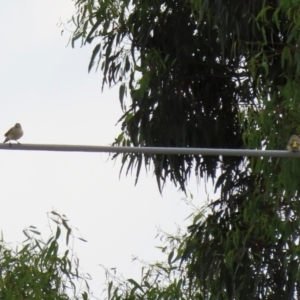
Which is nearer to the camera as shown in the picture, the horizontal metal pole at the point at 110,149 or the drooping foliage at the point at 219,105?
the horizontal metal pole at the point at 110,149

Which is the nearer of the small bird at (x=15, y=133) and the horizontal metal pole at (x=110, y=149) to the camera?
the horizontal metal pole at (x=110, y=149)

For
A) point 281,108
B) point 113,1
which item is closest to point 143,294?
point 281,108

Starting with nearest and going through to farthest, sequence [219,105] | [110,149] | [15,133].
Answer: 1. [110,149]
2. [15,133]
3. [219,105]

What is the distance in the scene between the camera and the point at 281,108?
372 inches

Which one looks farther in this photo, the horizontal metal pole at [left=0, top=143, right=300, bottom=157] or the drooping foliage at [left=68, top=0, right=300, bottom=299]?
the drooping foliage at [left=68, top=0, right=300, bottom=299]

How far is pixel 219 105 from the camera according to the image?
38.6 feet

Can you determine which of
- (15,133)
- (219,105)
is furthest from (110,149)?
(219,105)

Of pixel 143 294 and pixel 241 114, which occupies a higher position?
pixel 241 114

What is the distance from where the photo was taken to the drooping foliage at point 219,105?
9.98 meters

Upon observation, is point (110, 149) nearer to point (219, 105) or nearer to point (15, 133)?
point (15, 133)

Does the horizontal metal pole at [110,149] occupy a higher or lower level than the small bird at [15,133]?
lower

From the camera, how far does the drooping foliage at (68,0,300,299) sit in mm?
9977

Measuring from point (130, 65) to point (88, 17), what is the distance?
0.59 meters

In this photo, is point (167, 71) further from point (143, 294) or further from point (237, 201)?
point (143, 294)
